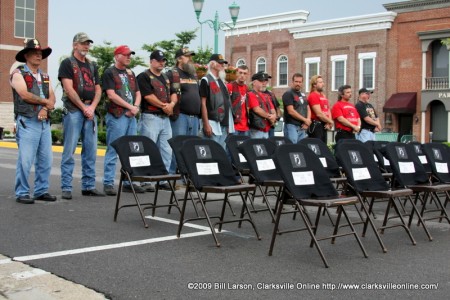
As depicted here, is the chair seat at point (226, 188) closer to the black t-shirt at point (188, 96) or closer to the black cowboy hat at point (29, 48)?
the black cowboy hat at point (29, 48)

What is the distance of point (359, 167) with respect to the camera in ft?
22.2

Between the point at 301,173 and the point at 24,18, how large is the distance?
56435mm

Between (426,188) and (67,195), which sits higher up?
(426,188)

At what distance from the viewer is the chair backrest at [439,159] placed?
8.19 metres

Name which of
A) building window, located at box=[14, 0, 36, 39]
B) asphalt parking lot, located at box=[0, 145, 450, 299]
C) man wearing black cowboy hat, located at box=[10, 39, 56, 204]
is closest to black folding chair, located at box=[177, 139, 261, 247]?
asphalt parking lot, located at box=[0, 145, 450, 299]

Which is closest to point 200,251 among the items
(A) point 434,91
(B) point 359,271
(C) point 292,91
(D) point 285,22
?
(B) point 359,271

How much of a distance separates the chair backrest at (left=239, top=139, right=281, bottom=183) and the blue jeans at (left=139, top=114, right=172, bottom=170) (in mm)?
2841

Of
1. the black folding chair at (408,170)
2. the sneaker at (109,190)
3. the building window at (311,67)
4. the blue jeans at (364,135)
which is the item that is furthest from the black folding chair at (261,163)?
the building window at (311,67)

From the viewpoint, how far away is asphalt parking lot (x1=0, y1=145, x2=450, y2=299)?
4609 mm

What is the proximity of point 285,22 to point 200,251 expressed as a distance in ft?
140

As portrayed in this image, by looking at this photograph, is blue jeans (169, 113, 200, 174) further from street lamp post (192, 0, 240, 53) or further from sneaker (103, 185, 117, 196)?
street lamp post (192, 0, 240, 53)

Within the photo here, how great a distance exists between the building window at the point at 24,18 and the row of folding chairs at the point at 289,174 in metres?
52.8

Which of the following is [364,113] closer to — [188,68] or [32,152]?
[188,68]

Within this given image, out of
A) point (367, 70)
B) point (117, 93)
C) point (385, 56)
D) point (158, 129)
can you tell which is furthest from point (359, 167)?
point (367, 70)
